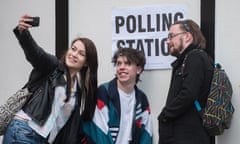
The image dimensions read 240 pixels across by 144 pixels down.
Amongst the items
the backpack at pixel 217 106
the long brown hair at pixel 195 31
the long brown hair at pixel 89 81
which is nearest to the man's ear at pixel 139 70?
the long brown hair at pixel 89 81

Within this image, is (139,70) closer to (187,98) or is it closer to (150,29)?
(150,29)

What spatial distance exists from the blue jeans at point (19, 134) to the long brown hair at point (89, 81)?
56 cm

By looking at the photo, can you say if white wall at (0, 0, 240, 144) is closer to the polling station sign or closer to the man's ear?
the polling station sign

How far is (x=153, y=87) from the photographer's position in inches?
180

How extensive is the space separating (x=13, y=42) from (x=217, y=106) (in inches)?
81.1

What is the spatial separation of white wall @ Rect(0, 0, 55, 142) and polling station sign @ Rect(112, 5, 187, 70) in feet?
2.51

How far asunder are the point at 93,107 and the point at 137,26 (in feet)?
2.77

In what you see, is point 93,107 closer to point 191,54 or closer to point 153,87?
point 153,87

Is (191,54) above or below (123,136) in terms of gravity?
above

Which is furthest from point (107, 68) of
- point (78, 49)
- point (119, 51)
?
point (78, 49)

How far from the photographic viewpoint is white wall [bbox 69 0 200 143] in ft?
14.9

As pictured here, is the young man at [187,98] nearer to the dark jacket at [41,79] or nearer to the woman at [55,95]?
the woman at [55,95]

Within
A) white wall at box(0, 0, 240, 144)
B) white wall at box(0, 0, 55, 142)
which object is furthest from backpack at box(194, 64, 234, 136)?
white wall at box(0, 0, 55, 142)

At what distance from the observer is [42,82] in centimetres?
387
